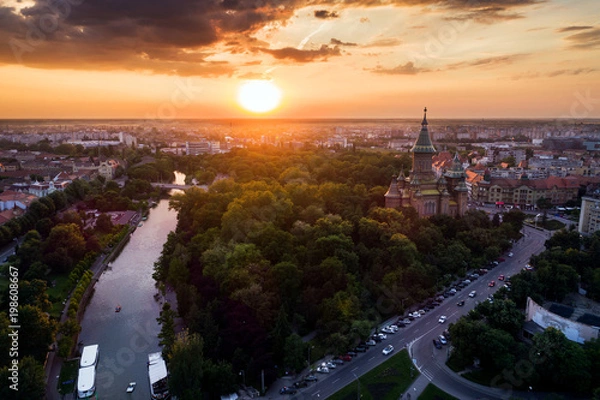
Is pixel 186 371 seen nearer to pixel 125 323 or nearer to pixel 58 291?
pixel 125 323

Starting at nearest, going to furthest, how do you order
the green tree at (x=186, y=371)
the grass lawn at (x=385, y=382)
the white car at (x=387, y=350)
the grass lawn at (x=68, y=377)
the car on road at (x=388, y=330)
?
1. the green tree at (x=186, y=371)
2. the grass lawn at (x=385, y=382)
3. the grass lawn at (x=68, y=377)
4. the white car at (x=387, y=350)
5. the car on road at (x=388, y=330)

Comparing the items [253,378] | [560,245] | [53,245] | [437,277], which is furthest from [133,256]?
[560,245]

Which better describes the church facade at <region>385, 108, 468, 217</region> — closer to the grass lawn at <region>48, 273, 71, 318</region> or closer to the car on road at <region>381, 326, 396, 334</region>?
the car on road at <region>381, 326, 396, 334</region>

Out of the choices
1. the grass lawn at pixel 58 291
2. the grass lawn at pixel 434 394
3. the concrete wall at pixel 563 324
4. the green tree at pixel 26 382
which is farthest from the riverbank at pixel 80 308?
the concrete wall at pixel 563 324

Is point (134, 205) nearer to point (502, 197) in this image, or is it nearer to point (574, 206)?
point (502, 197)

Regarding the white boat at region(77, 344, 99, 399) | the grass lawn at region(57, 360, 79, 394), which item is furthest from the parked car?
the grass lawn at region(57, 360, 79, 394)

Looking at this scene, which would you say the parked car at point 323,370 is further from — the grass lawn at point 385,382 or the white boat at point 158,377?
the white boat at point 158,377
